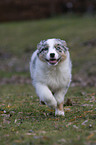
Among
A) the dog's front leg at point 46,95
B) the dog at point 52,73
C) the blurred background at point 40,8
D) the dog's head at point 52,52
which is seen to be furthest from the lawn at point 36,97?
the blurred background at point 40,8

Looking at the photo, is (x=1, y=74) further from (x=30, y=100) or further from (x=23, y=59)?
(x=30, y=100)

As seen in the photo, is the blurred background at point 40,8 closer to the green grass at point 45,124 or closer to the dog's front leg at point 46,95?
the green grass at point 45,124

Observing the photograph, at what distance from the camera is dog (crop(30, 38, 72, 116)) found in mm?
7312

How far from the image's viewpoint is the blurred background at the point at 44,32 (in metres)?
18.5

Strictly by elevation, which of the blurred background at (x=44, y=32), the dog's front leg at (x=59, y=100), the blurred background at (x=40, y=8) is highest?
the blurred background at (x=40, y=8)

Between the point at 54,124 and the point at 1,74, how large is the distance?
12.5 m

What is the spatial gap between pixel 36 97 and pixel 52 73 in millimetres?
3580

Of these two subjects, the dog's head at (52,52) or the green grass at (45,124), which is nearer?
the green grass at (45,124)

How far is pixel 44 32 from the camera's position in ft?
104

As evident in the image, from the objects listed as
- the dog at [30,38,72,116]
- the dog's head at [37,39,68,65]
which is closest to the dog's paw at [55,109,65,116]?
the dog at [30,38,72,116]

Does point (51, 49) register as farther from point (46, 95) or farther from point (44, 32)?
point (44, 32)

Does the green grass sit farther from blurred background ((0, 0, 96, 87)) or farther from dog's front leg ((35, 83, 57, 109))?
blurred background ((0, 0, 96, 87))

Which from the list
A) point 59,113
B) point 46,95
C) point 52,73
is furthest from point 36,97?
point 46,95

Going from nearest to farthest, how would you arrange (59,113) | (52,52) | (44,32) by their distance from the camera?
(52,52)
(59,113)
(44,32)
